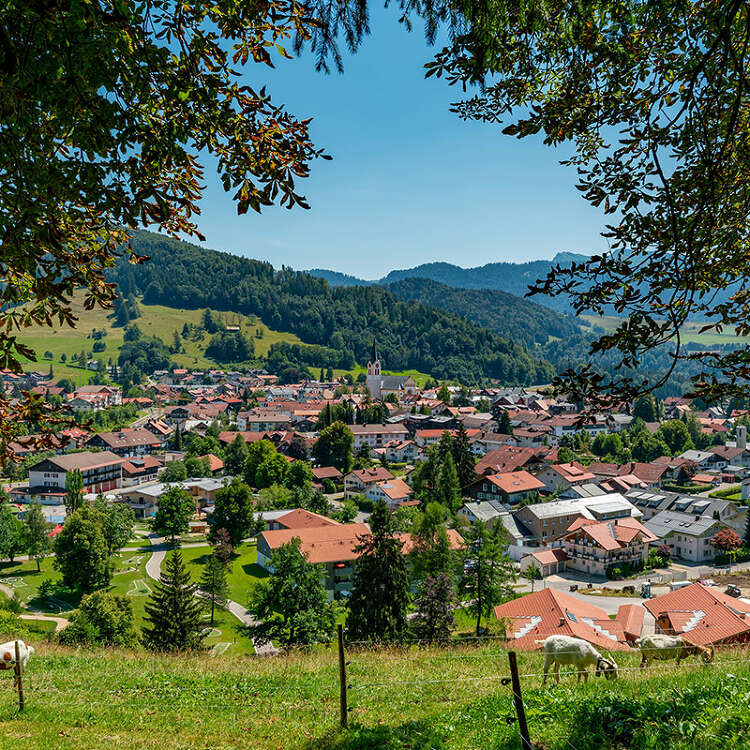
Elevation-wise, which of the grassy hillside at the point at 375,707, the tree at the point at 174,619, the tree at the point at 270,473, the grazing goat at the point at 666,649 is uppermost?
the grassy hillside at the point at 375,707

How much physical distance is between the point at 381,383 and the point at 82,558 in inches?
3717

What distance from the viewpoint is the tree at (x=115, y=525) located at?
38.2 meters

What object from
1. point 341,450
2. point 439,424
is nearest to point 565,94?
point 341,450

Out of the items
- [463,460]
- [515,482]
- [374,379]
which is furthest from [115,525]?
[374,379]

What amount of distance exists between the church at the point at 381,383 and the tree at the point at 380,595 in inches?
3850

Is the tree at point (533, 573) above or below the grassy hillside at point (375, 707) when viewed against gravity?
below

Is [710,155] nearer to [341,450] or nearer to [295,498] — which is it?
[295,498]

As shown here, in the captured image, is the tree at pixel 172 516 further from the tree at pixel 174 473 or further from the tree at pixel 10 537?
the tree at pixel 174 473

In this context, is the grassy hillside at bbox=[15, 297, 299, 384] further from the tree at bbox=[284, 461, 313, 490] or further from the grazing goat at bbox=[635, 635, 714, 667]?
the grazing goat at bbox=[635, 635, 714, 667]

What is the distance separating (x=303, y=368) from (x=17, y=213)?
14840 cm

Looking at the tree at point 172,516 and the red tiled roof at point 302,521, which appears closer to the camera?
the red tiled roof at point 302,521

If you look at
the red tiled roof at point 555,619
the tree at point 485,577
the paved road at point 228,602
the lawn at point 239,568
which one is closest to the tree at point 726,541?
the tree at point 485,577

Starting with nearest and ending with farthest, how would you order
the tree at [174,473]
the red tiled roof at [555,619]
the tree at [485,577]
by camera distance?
the red tiled roof at [555,619], the tree at [485,577], the tree at [174,473]

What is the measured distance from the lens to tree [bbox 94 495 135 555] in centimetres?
3819
